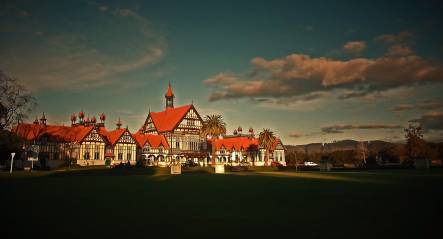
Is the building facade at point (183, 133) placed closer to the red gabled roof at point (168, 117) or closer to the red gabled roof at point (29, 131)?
the red gabled roof at point (168, 117)

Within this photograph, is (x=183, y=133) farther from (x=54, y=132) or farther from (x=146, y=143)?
(x=54, y=132)

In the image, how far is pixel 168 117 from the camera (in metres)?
106

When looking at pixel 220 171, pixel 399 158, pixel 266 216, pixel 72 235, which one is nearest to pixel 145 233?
pixel 72 235

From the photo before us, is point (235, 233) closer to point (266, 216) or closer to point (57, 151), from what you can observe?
point (266, 216)

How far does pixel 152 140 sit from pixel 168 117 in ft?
34.0

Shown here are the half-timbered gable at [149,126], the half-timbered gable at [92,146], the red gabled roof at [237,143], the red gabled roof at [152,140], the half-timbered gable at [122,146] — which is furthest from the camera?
the red gabled roof at [237,143]

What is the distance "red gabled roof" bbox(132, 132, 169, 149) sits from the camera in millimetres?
96562

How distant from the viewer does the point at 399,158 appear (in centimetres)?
10631

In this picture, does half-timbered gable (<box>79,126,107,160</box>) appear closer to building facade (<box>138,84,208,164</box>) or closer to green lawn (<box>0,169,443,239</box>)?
building facade (<box>138,84,208,164</box>)

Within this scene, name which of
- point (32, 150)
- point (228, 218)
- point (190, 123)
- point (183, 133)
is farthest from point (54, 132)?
point (228, 218)

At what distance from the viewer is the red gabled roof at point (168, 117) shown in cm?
10131

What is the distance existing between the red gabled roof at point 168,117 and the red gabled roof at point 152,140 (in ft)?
10.0

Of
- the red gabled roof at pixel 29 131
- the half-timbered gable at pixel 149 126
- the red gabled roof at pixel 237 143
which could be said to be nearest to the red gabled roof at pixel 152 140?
the half-timbered gable at pixel 149 126

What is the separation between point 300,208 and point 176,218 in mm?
4998
